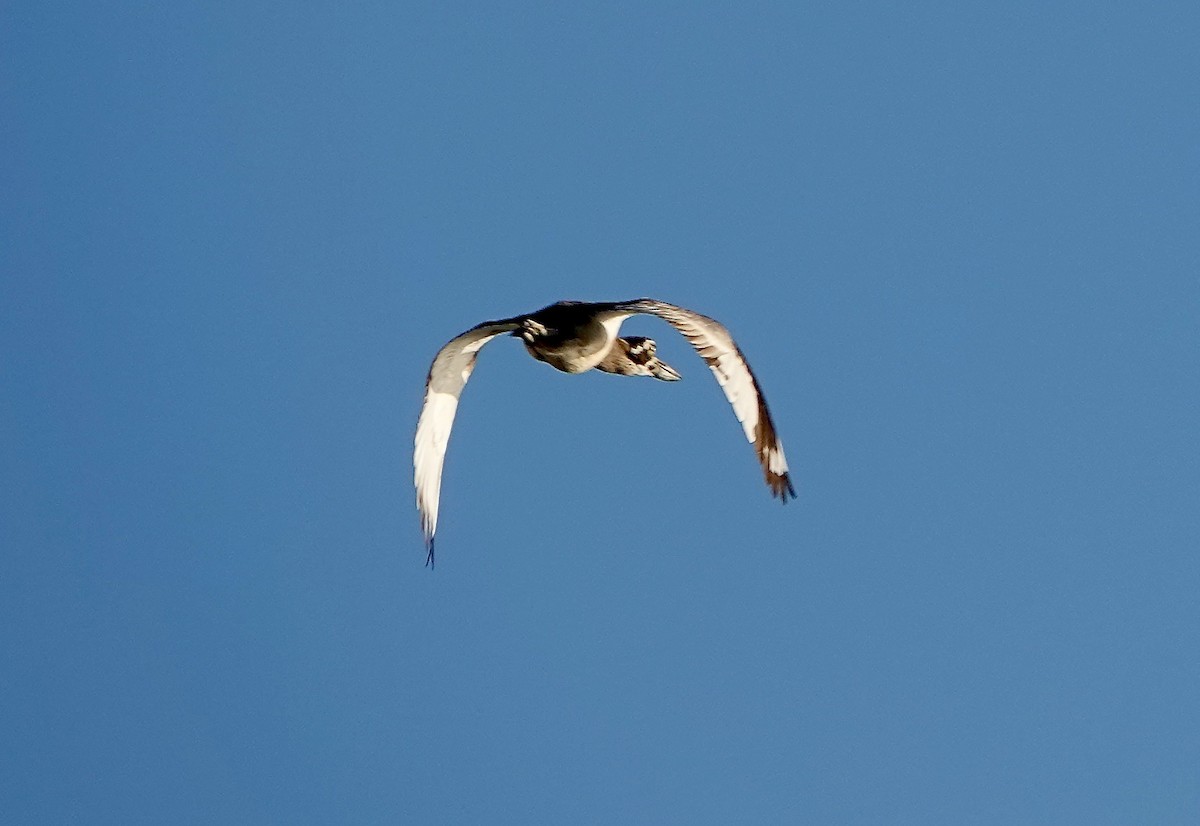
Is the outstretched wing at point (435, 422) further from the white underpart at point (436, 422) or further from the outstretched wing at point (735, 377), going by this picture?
Result: the outstretched wing at point (735, 377)

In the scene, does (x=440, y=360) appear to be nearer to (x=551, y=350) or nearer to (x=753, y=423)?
(x=551, y=350)

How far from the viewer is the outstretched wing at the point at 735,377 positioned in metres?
24.9

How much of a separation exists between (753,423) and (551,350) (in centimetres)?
287

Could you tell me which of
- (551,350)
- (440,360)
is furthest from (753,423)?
(440,360)

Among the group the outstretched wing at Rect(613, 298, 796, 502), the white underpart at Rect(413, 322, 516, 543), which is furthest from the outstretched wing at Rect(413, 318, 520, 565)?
the outstretched wing at Rect(613, 298, 796, 502)

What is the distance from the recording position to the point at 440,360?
2795cm

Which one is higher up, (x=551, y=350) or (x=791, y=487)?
(x=551, y=350)

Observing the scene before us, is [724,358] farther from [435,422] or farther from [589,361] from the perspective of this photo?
[435,422]

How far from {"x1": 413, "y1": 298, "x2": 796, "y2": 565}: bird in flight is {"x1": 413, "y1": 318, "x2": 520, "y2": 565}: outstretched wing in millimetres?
13

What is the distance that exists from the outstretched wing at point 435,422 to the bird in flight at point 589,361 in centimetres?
1

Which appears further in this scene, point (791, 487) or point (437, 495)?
point (437, 495)

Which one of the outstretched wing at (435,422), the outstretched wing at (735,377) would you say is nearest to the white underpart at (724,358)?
the outstretched wing at (735,377)

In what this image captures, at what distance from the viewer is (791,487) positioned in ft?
85.1

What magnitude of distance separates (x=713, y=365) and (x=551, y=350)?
2495 mm
